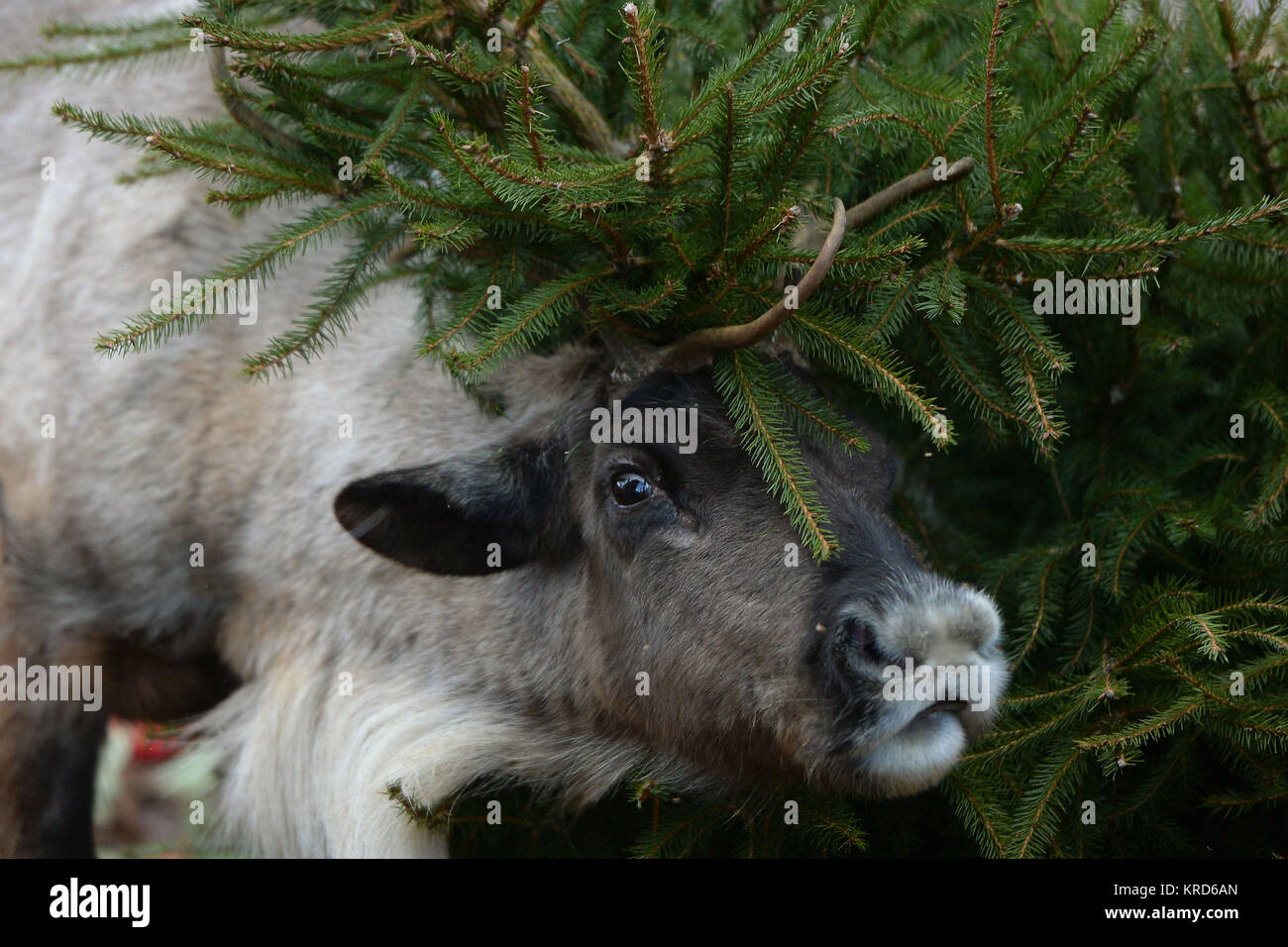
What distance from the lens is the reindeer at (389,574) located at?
3029 mm

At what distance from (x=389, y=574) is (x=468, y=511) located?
58cm

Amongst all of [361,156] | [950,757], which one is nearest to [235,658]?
[361,156]

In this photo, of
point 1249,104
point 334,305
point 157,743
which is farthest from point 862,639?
point 157,743

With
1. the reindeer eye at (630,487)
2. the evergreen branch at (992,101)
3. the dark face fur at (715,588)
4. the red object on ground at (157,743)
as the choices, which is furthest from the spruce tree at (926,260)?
the red object on ground at (157,743)

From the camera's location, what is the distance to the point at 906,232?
123 inches

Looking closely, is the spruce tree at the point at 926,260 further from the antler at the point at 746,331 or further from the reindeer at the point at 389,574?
the reindeer at the point at 389,574

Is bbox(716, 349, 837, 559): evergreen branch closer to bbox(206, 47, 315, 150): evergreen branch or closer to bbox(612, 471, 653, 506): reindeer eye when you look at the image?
bbox(612, 471, 653, 506): reindeer eye

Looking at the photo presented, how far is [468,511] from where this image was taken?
355 centimetres

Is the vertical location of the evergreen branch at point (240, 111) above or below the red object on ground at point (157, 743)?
above

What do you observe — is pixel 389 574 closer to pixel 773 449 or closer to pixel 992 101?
pixel 773 449

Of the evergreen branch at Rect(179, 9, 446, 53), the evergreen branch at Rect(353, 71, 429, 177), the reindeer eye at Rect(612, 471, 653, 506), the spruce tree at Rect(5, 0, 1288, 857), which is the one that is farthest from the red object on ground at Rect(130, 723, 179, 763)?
the evergreen branch at Rect(179, 9, 446, 53)

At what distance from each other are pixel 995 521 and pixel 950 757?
1472 mm

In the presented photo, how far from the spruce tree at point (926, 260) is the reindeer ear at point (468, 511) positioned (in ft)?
1.50
